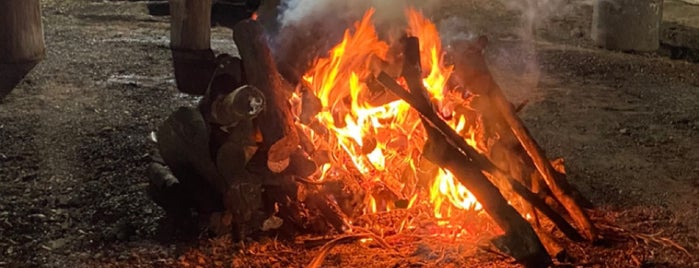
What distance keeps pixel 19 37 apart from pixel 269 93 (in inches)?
206

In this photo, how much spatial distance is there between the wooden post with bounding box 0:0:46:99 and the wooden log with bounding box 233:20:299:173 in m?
4.53

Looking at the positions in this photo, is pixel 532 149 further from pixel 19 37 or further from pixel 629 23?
pixel 629 23

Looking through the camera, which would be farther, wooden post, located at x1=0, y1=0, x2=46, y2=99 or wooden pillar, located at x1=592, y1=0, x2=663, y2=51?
wooden pillar, located at x1=592, y1=0, x2=663, y2=51

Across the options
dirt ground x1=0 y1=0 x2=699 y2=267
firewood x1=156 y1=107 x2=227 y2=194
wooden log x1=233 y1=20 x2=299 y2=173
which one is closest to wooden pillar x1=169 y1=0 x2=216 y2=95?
dirt ground x1=0 y1=0 x2=699 y2=267

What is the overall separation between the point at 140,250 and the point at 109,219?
1.60 feet

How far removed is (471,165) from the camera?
3725 millimetres

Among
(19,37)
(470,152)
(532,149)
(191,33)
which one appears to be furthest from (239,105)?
(191,33)

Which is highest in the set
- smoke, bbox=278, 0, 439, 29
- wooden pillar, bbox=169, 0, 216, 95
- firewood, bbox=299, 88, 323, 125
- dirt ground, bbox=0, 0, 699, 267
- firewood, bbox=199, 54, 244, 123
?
smoke, bbox=278, 0, 439, 29

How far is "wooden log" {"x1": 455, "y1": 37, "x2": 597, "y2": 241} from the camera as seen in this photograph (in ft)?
12.9

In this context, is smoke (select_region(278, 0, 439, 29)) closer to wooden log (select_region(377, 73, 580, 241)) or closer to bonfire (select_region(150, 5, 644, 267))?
bonfire (select_region(150, 5, 644, 267))

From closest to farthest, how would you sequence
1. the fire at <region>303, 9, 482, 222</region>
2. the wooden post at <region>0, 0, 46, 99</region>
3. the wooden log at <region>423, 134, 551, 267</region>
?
the wooden log at <region>423, 134, 551, 267</region> < the fire at <region>303, 9, 482, 222</region> < the wooden post at <region>0, 0, 46, 99</region>

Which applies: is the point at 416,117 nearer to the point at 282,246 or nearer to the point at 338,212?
the point at 338,212

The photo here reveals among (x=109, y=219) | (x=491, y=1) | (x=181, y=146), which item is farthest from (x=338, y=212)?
(x=491, y=1)

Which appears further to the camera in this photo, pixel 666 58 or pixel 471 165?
pixel 666 58
